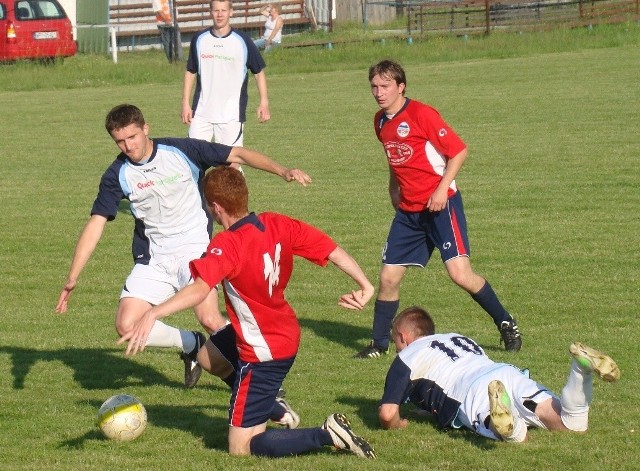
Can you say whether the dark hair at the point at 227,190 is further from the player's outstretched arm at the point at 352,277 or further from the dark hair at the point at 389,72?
the dark hair at the point at 389,72

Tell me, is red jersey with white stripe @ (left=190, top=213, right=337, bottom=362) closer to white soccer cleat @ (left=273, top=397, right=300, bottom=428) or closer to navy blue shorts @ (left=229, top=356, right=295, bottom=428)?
navy blue shorts @ (left=229, top=356, right=295, bottom=428)

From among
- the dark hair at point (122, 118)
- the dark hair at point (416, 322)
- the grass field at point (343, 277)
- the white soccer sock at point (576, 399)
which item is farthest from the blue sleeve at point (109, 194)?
the white soccer sock at point (576, 399)

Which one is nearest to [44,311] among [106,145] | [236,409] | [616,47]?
[236,409]

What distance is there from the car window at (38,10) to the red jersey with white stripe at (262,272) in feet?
88.1

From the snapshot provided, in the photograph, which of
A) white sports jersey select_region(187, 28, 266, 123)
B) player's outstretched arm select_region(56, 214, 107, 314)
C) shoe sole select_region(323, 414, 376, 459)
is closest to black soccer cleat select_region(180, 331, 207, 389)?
player's outstretched arm select_region(56, 214, 107, 314)

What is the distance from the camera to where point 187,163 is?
7.51 meters

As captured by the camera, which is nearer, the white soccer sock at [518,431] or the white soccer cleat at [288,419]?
the white soccer sock at [518,431]

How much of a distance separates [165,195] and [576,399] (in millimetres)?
2956

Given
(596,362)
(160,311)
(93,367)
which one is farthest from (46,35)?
(596,362)

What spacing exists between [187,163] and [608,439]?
315cm

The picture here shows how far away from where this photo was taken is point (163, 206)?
7500 millimetres

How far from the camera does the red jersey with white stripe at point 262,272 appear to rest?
228 inches

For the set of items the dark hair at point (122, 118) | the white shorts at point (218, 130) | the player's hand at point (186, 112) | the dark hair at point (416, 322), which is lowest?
the dark hair at point (416, 322)

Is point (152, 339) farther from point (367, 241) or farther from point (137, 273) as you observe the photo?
point (367, 241)
